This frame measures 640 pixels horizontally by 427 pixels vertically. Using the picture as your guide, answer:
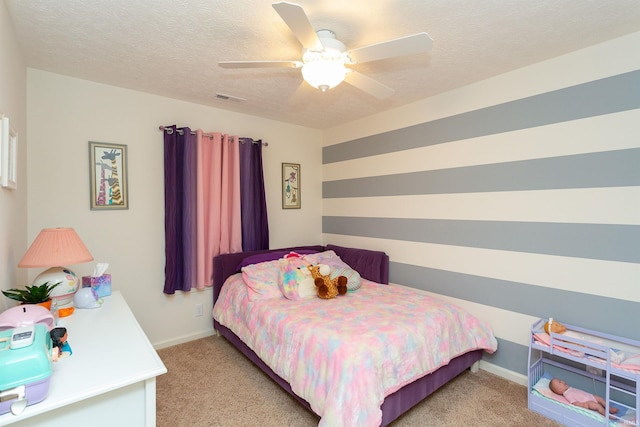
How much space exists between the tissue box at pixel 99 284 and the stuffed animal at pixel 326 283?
157cm

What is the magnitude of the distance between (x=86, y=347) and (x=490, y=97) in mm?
3148

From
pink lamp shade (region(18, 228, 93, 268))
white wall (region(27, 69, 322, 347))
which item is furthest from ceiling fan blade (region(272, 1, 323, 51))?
white wall (region(27, 69, 322, 347))

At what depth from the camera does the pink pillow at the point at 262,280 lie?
268cm

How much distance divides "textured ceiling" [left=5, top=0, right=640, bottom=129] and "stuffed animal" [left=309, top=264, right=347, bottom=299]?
1.66 meters

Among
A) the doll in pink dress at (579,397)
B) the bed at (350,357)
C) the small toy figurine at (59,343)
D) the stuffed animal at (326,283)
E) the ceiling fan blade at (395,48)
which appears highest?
the ceiling fan blade at (395,48)

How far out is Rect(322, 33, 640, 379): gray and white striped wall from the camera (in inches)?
77.7

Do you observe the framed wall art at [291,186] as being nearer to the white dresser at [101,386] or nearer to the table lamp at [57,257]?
the table lamp at [57,257]

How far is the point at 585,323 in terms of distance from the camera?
2.11 m

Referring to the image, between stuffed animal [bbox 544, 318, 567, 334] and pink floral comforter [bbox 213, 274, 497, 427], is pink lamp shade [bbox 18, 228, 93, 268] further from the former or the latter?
stuffed animal [bbox 544, 318, 567, 334]

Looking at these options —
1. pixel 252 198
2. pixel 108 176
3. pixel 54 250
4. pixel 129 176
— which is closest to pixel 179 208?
pixel 129 176

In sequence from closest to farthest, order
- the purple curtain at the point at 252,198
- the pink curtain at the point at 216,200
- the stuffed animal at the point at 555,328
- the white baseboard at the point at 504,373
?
the stuffed animal at the point at 555,328 → the white baseboard at the point at 504,373 → the pink curtain at the point at 216,200 → the purple curtain at the point at 252,198

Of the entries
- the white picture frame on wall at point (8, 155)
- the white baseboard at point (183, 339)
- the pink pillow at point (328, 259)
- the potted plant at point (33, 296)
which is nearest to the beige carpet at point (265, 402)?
the white baseboard at point (183, 339)

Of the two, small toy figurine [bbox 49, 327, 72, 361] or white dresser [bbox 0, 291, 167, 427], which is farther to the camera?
small toy figurine [bbox 49, 327, 72, 361]

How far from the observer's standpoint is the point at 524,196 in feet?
7.79
